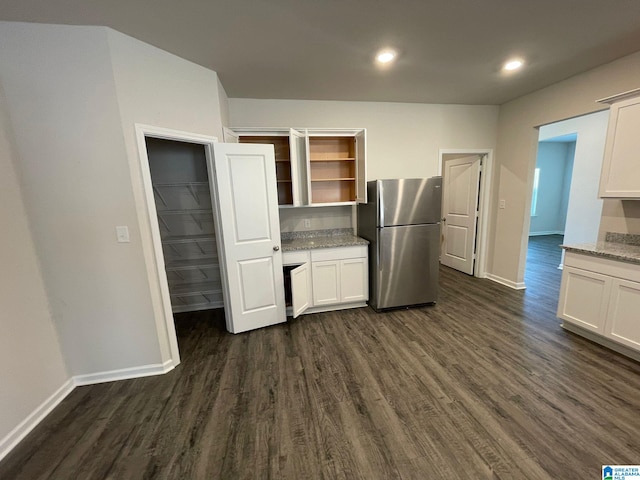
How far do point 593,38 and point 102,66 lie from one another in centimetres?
391

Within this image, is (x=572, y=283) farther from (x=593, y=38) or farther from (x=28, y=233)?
(x=28, y=233)

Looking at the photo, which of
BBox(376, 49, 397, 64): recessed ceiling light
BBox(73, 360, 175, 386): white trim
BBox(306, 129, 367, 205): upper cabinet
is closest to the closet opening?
BBox(73, 360, 175, 386): white trim

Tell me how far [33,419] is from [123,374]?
0.53 meters

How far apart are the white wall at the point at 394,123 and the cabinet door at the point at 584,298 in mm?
2174

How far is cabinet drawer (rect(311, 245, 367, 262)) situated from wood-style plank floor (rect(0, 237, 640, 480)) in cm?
90

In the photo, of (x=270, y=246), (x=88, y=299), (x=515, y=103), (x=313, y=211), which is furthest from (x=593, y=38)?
(x=88, y=299)

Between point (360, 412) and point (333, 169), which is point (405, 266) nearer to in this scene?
point (333, 169)

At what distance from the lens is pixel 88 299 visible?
6.80 ft

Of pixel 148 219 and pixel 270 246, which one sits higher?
pixel 148 219

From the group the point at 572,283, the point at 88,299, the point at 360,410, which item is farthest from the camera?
the point at 572,283

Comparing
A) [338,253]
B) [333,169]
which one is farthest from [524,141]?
[338,253]

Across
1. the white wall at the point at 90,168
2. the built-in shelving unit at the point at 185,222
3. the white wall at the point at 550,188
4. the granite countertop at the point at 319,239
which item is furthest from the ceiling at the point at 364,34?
the white wall at the point at 550,188

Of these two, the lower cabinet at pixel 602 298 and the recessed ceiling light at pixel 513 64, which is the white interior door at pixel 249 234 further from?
the lower cabinet at pixel 602 298

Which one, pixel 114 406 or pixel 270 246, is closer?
pixel 114 406
